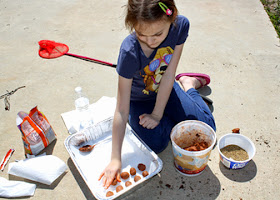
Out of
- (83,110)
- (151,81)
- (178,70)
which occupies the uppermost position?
(151,81)

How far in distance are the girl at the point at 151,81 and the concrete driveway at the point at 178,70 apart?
0.69 feet

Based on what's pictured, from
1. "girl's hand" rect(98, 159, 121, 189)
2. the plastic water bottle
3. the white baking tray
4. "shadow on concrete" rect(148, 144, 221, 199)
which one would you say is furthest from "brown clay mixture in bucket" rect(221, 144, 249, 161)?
the plastic water bottle

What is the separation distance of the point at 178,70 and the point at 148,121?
941 mm

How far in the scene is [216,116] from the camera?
6.40 ft

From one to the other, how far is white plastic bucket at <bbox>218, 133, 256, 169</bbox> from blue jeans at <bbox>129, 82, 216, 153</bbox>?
0.48ft

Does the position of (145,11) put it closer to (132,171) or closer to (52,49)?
(132,171)

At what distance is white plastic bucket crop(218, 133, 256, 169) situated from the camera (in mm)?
1507

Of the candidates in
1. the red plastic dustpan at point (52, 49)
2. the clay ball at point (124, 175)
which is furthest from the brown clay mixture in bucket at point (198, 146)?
the red plastic dustpan at point (52, 49)

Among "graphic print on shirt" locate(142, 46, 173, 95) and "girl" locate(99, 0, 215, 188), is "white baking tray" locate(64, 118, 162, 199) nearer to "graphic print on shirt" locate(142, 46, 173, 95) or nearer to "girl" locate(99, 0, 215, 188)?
"girl" locate(99, 0, 215, 188)

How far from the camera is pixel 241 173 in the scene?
157cm

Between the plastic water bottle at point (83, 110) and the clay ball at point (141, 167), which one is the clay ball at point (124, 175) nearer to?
the clay ball at point (141, 167)

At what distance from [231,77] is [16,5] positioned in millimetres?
3148

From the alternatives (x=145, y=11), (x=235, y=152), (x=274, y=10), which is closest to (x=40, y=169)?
(x=145, y=11)

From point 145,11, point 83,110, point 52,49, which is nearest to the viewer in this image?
point 145,11
